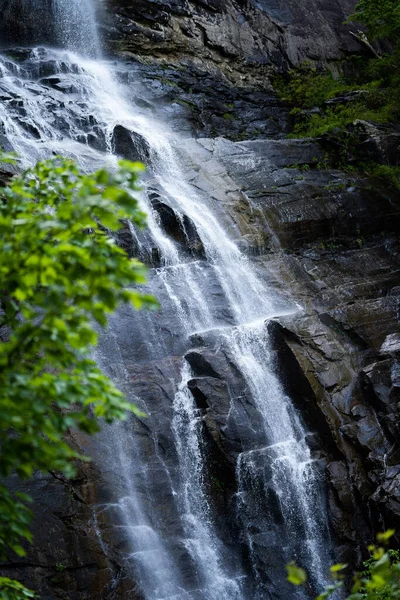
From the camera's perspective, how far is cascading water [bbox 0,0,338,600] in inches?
377

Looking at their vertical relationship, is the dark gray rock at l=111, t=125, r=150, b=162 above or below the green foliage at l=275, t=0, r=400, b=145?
below

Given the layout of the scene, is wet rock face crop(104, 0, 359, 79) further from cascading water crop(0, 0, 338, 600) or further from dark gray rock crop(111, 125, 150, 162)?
cascading water crop(0, 0, 338, 600)

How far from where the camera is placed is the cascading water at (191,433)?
9586 mm

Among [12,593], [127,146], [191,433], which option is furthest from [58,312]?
[127,146]

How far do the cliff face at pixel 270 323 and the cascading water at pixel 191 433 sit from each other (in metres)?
0.12

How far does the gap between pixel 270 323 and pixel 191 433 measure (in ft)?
9.87

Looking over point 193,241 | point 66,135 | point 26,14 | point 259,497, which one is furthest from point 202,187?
point 26,14

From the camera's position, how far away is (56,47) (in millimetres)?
23609

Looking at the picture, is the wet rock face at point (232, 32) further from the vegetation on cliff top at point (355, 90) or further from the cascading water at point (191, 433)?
the cascading water at point (191, 433)

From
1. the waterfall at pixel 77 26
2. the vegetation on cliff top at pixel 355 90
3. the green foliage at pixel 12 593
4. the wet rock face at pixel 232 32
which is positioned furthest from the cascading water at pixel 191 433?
the wet rock face at pixel 232 32

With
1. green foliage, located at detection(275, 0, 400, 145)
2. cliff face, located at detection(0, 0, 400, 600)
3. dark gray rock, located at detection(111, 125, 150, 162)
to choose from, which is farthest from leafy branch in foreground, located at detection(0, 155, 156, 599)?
green foliage, located at detection(275, 0, 400, 145)

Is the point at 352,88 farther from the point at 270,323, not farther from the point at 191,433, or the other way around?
the point at 191,433

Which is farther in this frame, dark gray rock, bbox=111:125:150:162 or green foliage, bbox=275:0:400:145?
green foliage, bbox=275:0:400:145

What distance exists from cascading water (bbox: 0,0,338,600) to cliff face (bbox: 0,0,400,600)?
0.12 metres
